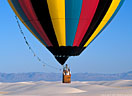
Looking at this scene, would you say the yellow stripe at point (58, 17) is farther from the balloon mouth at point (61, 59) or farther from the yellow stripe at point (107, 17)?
the yellow stripe at point (107, 17)

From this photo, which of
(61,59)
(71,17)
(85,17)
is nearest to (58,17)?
(71,17)

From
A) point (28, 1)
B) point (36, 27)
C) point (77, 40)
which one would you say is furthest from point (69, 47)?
point (28, 1)

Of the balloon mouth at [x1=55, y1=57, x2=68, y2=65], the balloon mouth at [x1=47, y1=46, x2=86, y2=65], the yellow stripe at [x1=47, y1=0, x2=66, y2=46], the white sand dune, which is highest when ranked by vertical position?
the yellow stripe at [x1=47, y1=0, x2=66, y2=46]

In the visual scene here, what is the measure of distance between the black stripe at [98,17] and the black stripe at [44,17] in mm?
2376

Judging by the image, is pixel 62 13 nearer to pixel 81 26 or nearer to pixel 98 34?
pixel 81 26

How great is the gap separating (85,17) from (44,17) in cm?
288

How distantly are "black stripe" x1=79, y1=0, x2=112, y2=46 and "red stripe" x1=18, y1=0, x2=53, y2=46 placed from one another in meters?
2.83

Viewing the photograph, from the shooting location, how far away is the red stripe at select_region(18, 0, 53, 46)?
25438 mm

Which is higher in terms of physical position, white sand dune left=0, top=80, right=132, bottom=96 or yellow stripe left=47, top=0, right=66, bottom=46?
yellow stripe left=47, top=0, right=66, bottom=46

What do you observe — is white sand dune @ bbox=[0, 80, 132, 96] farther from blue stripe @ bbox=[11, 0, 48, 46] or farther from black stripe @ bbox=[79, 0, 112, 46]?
blue stripe @ bbox=[11, 0, 48, 46]

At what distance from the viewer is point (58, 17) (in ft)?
83.2

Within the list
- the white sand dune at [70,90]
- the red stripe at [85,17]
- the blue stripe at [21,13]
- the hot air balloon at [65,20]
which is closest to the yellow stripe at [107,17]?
the hot air balloon at [65,20]

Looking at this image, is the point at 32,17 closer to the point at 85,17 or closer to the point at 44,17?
the point at 44,17

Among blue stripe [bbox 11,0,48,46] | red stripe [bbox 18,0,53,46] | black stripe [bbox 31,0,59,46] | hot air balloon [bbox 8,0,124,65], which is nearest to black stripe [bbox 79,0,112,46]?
hot air balloon [bbox 8,0,124,65]
